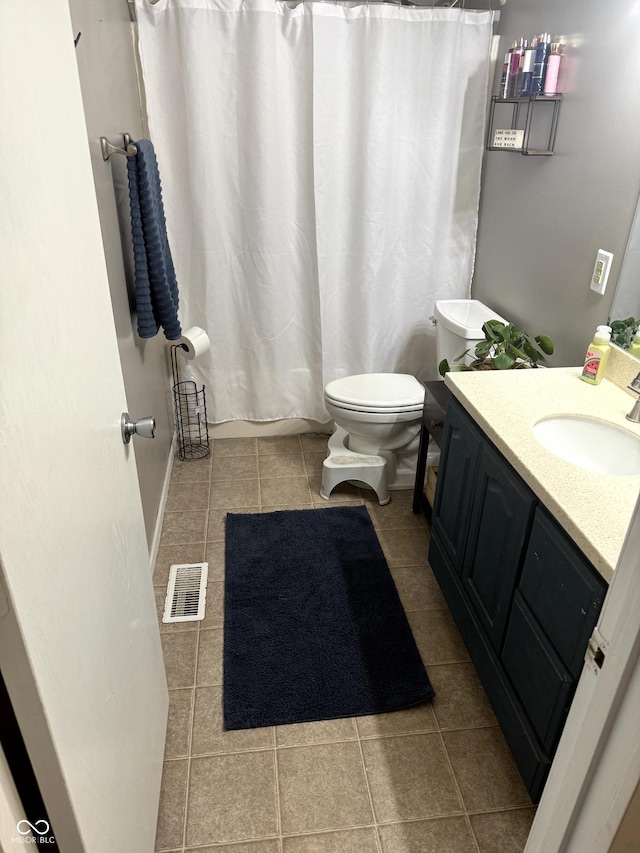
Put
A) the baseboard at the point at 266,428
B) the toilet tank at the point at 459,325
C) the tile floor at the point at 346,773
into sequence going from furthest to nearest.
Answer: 1. the baseboard at the point at 266,428
2. the toilet tank at the point at 459,325
3. the tile floor at the point at 346,773

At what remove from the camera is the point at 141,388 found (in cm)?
236

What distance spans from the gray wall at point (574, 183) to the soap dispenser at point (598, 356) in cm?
14

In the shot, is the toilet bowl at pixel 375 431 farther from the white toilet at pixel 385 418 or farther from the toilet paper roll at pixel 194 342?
the toilet paper roll at pixel 194 342

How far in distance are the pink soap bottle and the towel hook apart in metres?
1.42

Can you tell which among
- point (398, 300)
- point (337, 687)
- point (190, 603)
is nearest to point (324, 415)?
point (398, 300)

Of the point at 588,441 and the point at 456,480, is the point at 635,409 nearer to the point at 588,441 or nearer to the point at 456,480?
the point at 588,441

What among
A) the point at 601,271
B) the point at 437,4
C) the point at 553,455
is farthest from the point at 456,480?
the point at 437,4

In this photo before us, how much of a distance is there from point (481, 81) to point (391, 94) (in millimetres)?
402

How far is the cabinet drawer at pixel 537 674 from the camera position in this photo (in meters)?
1.29

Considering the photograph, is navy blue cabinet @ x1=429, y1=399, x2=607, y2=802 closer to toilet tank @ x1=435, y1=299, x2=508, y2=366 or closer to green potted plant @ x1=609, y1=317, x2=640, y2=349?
green potted plant @ x1=609, y1=317, x2=640, y2=349

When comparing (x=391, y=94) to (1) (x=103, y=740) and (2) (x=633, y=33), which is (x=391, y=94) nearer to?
(2) (x=633, y=33)

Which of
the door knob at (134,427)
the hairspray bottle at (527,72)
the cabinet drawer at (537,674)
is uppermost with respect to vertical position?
the hairspray bottle at (527,72)

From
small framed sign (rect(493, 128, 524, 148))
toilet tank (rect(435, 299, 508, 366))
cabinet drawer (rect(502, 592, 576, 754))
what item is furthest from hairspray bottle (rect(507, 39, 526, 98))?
cabinet drawer (rect(502, 592, 576, 754))

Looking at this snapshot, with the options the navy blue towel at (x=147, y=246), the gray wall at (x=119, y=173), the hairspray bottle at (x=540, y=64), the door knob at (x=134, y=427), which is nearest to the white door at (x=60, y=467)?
the door knob at (x=134, y=427)
